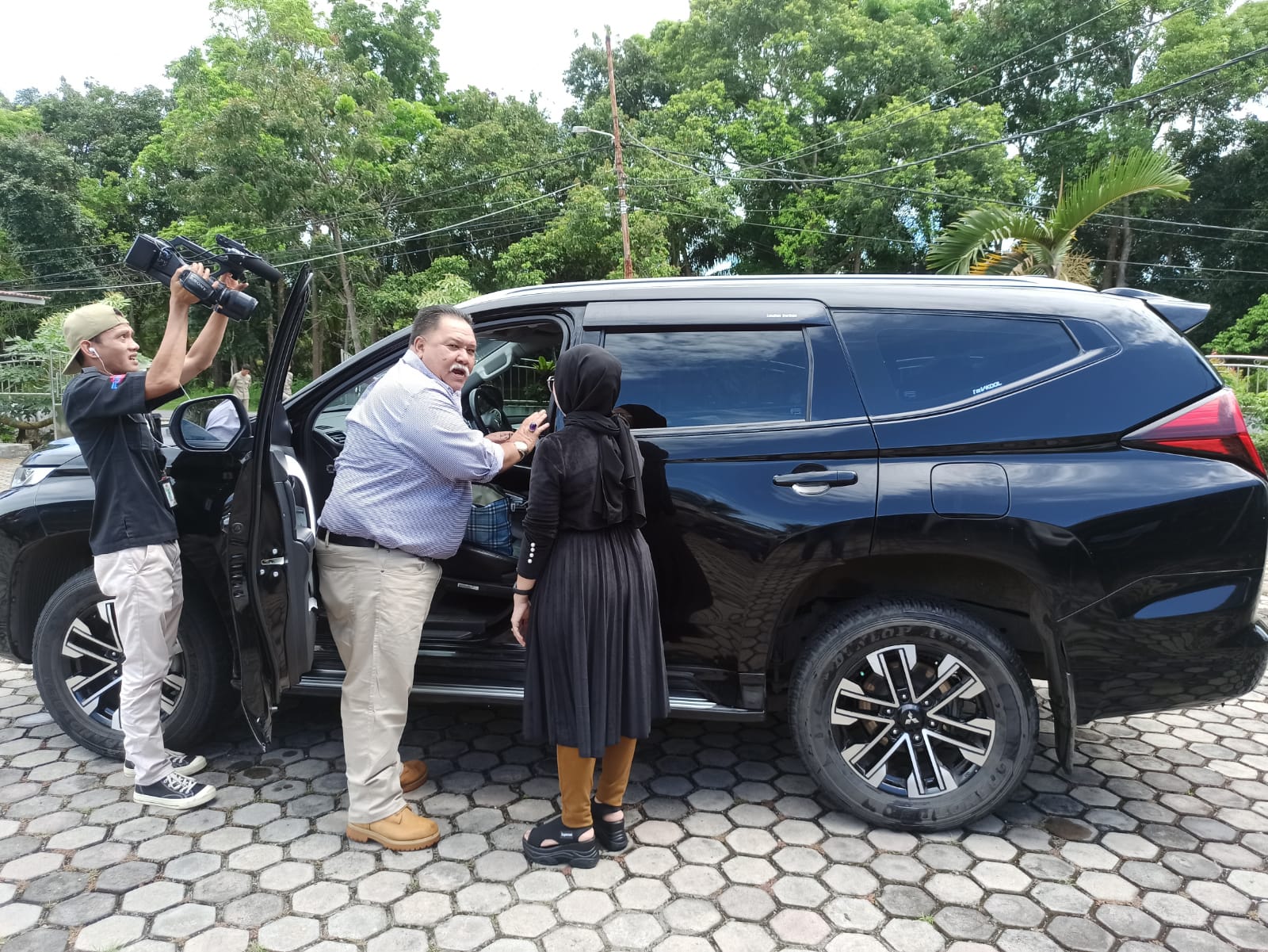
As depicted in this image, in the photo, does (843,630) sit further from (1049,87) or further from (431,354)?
(1049,87)

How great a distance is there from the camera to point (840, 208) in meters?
26.1

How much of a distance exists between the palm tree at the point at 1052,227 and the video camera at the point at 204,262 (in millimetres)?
7879

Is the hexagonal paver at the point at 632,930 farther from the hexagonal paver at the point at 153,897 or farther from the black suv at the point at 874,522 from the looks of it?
the hexagonal paver at the point at 153,897

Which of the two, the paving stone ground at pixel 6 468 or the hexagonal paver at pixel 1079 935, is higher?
the paving stone ground at pixel 6 468

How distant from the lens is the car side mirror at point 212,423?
9.61 ft

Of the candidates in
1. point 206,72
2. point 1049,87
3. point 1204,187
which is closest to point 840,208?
point 1049,87

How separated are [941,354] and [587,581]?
4.65ft

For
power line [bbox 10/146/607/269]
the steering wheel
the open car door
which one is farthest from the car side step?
power line [bbox 10/146/607/269]

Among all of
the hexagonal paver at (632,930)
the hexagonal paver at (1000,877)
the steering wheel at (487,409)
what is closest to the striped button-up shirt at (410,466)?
the steering wheel at (487,409)

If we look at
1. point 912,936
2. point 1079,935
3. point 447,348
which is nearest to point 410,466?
point 447,348

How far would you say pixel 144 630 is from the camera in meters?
2.82

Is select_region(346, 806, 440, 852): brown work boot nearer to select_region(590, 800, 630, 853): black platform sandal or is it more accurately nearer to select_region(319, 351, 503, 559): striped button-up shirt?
select_region(590, 800, 630, 853): black platform sandal

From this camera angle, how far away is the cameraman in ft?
8.69

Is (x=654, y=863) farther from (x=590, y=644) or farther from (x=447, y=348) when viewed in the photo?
(x=447, y=348)
